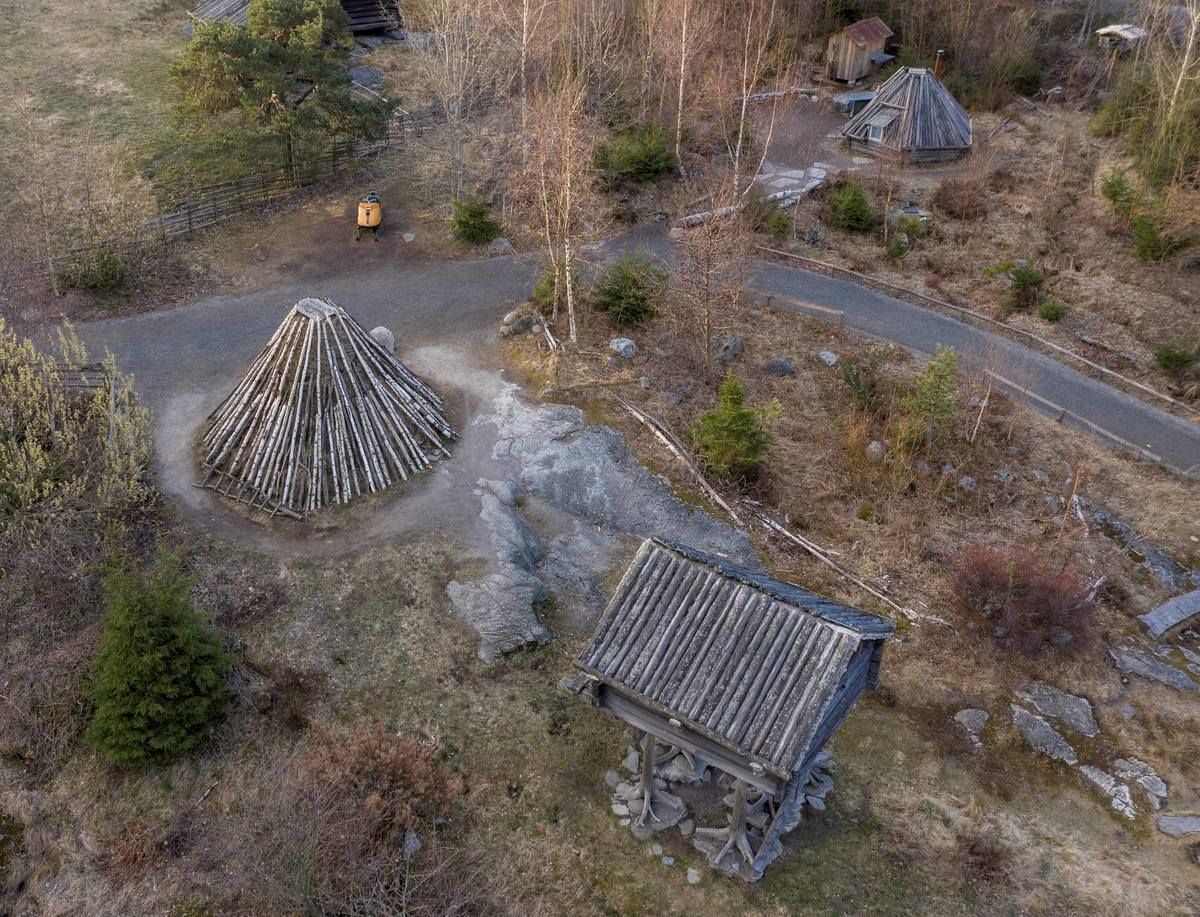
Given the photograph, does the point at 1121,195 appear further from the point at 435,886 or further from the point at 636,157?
the point at 435,886

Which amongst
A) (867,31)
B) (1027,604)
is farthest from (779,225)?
(867,31)

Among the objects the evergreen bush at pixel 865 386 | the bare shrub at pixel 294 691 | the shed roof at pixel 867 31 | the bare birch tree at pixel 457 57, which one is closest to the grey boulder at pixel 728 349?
the evergreen bush at pixel 865 386

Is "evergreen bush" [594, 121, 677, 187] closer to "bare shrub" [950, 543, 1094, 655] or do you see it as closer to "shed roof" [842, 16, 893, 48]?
"shed roof" [842, 16, 893, 48]

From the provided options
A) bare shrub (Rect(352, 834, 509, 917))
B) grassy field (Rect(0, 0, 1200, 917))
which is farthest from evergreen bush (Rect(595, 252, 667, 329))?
bare shrub (Rect(352, 834, 509, 917))

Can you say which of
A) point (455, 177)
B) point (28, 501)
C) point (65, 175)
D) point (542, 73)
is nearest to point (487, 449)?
point (28, 501)

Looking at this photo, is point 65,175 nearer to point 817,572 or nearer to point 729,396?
point 729,396

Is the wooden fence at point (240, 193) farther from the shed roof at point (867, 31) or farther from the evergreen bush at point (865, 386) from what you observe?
the shed roof at point (867, 31)
